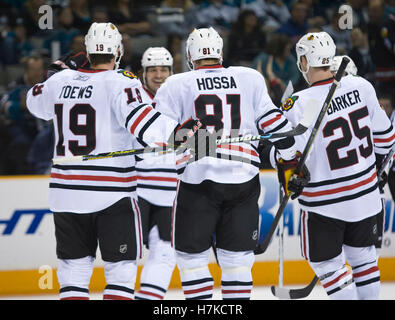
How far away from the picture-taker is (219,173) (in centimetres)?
320

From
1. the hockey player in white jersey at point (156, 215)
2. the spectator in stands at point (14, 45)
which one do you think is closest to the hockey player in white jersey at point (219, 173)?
the hockey player in white jersey at point (156, 215)

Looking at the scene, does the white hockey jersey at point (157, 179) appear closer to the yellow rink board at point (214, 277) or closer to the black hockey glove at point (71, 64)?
the black hockey glove at point (71, 64)

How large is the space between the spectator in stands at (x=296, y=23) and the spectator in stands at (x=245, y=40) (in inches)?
6.9

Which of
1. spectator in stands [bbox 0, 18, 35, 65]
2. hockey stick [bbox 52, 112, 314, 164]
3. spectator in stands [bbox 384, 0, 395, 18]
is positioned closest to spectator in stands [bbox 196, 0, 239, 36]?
spectator in stands [bbox 384, 0, 395, 18]

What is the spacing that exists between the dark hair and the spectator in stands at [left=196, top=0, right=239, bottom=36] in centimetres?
240

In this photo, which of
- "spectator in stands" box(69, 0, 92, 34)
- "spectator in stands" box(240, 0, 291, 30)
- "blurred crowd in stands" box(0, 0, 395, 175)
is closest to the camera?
"blurred crowd in stands" box(0, 0, 395, 175)

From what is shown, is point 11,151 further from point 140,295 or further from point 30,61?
point 140,295

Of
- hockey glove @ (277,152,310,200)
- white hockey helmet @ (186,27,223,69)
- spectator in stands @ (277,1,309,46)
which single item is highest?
spectator in stands @ (277,1,309,46)

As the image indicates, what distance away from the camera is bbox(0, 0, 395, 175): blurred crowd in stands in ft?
15.6

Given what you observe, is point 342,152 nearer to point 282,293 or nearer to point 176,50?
point 282,293

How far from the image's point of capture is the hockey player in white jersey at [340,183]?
3.27 metres

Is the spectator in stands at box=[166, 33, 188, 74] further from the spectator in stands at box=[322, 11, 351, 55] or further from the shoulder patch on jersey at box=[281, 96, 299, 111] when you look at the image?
the shoulder patch on jersey at box=[281, 96, 299, 111]

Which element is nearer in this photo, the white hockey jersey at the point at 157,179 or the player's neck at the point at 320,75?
the player's neck at the point at 320,75

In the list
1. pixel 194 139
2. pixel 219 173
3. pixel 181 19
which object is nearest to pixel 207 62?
pixel 194 139
